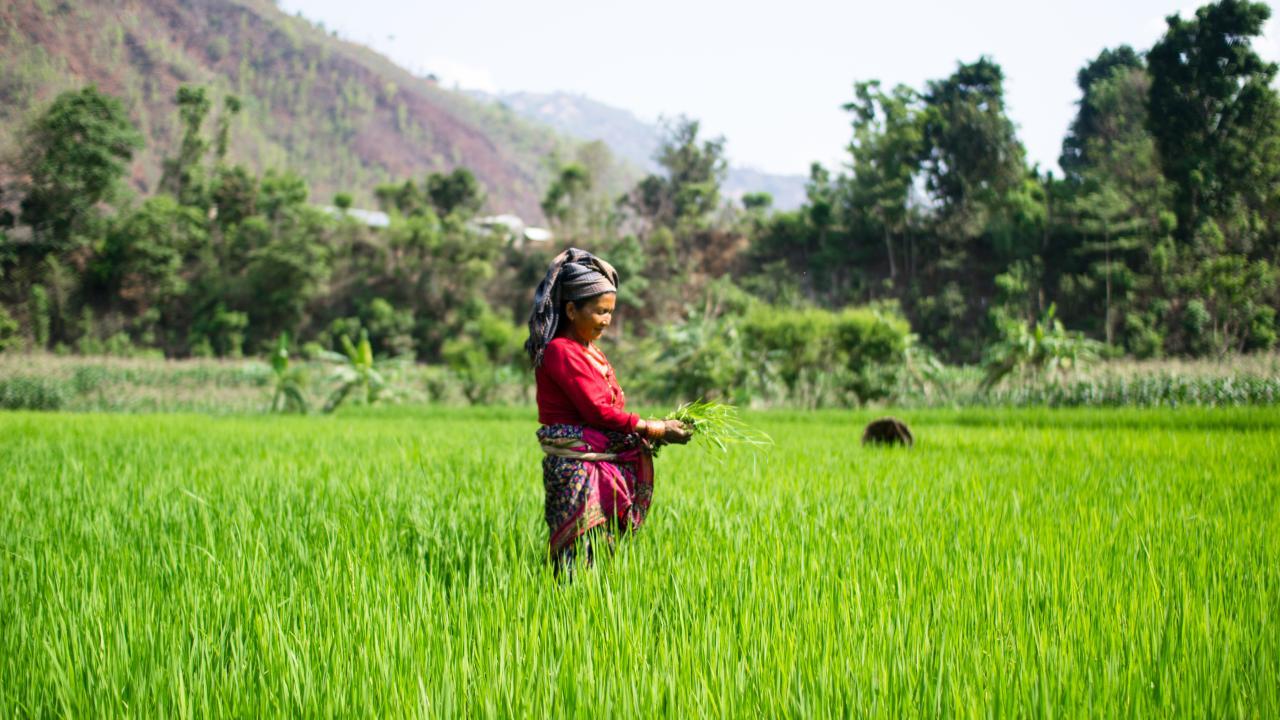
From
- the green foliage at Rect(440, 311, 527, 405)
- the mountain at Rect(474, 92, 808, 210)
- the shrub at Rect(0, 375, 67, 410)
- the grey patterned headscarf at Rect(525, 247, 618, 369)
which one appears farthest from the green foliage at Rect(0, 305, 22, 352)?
the mountain at Rect(474, 92, 808, 210)

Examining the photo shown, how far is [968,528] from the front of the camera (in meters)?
2.28

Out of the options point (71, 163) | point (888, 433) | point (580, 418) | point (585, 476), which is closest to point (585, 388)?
point (580, 418)

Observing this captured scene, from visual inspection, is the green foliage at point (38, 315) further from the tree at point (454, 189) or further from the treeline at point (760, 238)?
the tree at point (454, 189)

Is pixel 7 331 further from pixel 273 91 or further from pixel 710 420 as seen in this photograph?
pixel 273 91

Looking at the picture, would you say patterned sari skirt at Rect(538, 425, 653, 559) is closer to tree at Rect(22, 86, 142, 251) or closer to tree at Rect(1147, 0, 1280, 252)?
tree at Rect(1147, 0, 1280, 252)

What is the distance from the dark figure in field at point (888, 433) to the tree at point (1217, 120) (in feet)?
47.7

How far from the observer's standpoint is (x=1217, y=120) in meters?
16.8

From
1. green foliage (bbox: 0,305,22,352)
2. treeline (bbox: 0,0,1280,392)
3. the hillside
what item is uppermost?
the hillside

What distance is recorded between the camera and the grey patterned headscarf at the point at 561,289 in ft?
6.22

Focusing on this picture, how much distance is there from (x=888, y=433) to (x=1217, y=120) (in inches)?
675

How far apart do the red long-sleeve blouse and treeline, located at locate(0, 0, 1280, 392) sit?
32.3ft

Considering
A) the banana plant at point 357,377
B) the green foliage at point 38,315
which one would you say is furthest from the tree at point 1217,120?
the green foliage at point 38,315

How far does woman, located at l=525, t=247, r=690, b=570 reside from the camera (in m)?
1.85

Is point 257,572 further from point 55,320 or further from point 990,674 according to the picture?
point 55,320
